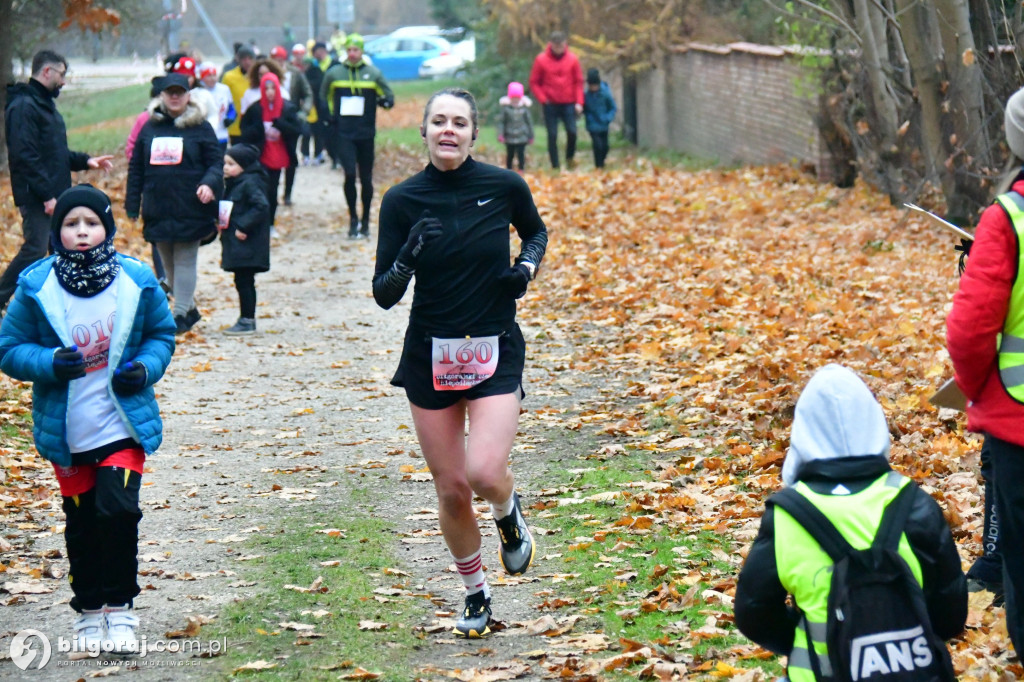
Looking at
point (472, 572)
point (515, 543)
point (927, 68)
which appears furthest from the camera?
point (927, 68)

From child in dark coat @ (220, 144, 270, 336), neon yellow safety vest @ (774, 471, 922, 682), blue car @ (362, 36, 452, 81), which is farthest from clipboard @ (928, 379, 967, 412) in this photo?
blue car @ (362, 36, 452, 81)

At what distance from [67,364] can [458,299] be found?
5.07ft

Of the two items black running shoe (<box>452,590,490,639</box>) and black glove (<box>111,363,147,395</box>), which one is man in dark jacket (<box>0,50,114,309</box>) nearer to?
black glove (<box>111,363,147,395</box>)

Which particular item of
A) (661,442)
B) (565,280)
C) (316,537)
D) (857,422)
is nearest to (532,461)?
(661,442)

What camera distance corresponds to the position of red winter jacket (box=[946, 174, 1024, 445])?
13.4 feet

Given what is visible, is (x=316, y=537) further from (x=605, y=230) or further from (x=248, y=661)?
(x=605, y=230)

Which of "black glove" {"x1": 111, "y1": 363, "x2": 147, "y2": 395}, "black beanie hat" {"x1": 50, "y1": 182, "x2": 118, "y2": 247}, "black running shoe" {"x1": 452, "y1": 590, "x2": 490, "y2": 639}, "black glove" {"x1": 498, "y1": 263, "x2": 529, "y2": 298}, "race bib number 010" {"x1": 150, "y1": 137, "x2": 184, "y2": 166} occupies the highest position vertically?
"black beanie hat" {"x1": 50, "y1": 182, "x2": 118, "y2": 247}

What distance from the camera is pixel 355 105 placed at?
16.9m

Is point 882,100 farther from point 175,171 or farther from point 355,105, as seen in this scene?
point 175,171

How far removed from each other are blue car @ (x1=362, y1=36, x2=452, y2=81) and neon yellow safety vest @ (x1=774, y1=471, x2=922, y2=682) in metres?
54.5

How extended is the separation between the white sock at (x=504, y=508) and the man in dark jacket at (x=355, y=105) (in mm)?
11559

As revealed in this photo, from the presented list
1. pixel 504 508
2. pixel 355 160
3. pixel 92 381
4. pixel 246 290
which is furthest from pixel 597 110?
pixel 92 381

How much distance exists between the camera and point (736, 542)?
6582mm

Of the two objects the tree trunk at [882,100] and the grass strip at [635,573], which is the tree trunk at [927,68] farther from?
the grass strip at [635,573]
